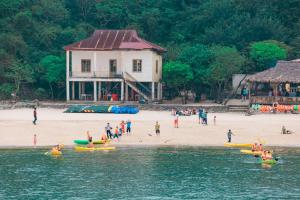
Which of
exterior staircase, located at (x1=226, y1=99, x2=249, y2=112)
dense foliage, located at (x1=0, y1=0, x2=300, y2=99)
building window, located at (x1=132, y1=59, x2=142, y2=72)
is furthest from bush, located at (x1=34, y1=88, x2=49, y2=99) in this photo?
exterior staircase, located at (x1=226, y1=99, x2=249, y2=112)

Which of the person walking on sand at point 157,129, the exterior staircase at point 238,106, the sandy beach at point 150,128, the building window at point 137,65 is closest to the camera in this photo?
the sandy beach at point 150,128

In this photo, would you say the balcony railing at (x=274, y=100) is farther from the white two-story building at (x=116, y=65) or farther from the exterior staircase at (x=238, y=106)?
the white two-story building at (x=116, y=65)

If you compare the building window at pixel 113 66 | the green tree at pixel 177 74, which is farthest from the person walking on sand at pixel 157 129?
the building window at pixel 113 66

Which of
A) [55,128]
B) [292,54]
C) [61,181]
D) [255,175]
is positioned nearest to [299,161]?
[255,175]

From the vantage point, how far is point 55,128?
222 ft

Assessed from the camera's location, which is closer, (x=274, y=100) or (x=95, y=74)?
(x=274, y=100)

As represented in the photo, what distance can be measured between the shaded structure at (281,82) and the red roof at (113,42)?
1205 centimetres

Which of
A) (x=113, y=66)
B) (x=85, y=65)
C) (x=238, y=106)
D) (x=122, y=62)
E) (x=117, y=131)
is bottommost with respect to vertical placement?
(x=117, y=131)

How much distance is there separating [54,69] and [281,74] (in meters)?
23.7

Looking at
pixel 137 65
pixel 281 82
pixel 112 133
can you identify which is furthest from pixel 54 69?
pixel 281 82

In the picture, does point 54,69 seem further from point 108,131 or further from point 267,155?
point 267,155

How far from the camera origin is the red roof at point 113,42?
84.4 meters

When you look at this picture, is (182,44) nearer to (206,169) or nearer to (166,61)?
(166,61)

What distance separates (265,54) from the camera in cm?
8588
